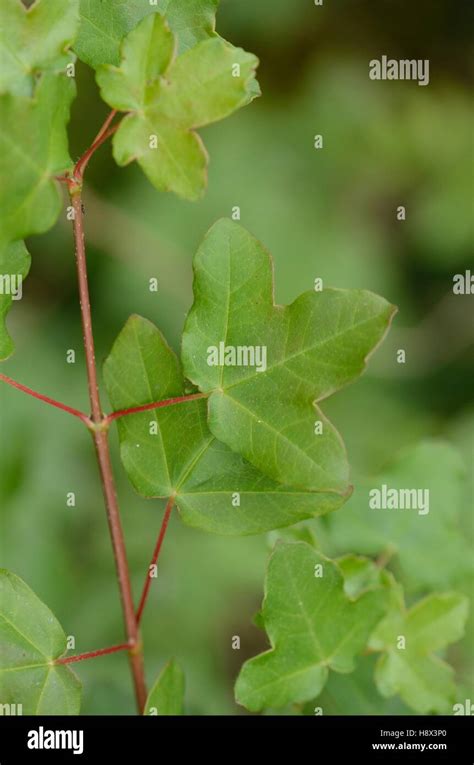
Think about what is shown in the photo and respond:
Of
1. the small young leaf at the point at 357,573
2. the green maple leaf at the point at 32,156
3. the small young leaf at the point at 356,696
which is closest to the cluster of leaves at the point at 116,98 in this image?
the green maple leaf at the point at 32,156

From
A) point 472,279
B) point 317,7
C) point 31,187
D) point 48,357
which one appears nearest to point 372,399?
point 472,279

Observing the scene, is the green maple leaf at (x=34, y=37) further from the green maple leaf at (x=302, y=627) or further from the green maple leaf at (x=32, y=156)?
the green maple leaf at (x=302, y=627)

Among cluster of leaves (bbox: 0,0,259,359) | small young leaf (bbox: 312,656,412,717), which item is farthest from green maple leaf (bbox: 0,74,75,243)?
small young leaf (bbox: 312,656,412,717)

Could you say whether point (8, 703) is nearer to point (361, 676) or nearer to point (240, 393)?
point (240, 393)

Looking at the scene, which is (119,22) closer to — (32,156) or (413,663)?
(32,156)

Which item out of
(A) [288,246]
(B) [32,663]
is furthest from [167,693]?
(A) [288,246]

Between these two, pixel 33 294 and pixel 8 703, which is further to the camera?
pixel 33 294
